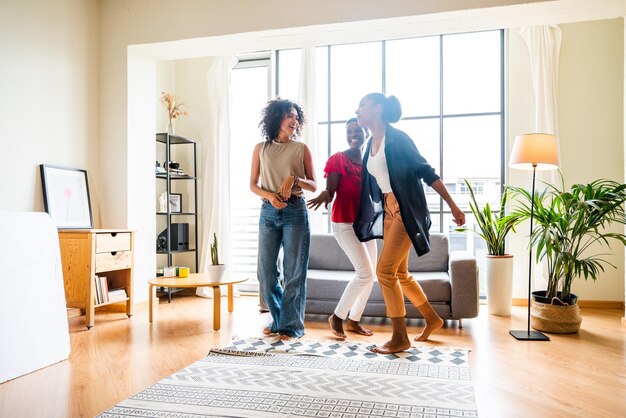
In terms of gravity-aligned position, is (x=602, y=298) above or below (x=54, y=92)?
below

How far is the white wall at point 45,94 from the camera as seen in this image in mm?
3428

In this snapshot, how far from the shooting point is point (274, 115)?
10.2ft

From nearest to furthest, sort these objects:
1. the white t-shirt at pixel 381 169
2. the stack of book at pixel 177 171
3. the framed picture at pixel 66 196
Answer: the white t-shirt at pixel 381 169, the framed picture at pixel 66 196, the stack of book at pixel 177 171

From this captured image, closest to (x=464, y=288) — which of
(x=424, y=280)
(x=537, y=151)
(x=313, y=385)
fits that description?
(x=424, y=280)

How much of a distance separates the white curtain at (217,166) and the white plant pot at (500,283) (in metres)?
2.67

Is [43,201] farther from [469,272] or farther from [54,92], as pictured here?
[469,272]

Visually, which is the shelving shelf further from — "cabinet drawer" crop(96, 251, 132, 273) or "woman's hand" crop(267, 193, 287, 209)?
"woman's hand" crop(267, 193, 287, 209)

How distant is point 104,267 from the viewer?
3734mm

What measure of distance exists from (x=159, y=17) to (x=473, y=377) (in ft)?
12.1

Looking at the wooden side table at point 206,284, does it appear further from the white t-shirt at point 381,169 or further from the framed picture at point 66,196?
the white t-shirt at point 381,169

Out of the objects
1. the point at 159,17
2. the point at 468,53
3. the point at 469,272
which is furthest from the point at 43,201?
the point at 468,53

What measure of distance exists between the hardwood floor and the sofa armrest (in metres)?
0.14

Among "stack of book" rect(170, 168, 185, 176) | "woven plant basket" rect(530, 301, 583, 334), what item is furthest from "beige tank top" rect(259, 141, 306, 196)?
"stack of book" rect(170, 168, 185, 176)

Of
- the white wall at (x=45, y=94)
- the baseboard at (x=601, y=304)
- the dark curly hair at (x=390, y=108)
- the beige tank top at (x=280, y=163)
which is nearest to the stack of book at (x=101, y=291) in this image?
the white wall at (x=45, y=94)
